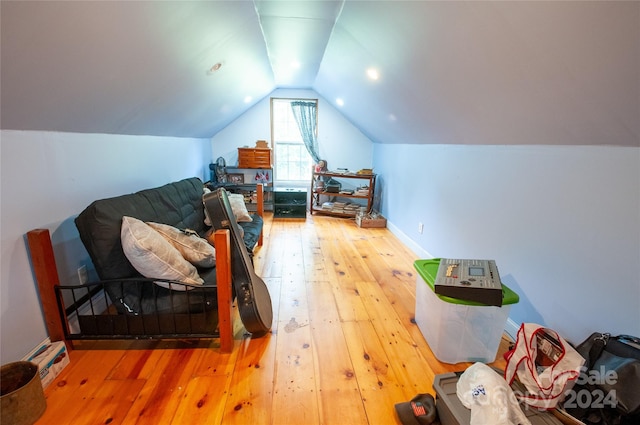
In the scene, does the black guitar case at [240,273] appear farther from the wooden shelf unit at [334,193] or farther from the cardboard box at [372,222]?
the wooden shelf unit at [334,193]

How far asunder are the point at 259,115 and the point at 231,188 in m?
1.38

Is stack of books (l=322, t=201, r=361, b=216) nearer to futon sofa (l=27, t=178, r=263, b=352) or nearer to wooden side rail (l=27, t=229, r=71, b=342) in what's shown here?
futon sofa (l=27, t=178, r=263, b=352)

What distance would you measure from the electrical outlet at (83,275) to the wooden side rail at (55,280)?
1.05 ft

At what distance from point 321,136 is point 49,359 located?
452 centimetres

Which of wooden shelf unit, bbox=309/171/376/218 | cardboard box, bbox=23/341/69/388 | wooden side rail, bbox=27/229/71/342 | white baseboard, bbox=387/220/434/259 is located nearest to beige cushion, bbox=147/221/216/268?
wooden side rail, bbox=27/229/71/342

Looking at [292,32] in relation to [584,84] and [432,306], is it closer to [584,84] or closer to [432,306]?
[584,84]

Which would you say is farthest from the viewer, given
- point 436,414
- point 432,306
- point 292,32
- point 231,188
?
point 231,188

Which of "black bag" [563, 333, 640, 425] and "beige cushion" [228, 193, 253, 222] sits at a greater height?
"beige cushion" [228, 193, 253, 222]

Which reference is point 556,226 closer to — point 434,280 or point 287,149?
point 434,280

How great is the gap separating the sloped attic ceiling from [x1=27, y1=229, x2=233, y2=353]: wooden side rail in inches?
23.5

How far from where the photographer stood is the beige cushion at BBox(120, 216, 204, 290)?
1553mm

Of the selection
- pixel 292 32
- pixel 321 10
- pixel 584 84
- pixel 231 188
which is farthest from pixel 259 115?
pixel 584 84

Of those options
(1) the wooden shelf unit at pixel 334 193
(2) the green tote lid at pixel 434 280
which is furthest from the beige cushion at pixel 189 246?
(1) the wooden shelf unit at pixel 334 193

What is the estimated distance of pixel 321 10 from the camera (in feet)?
6.92
